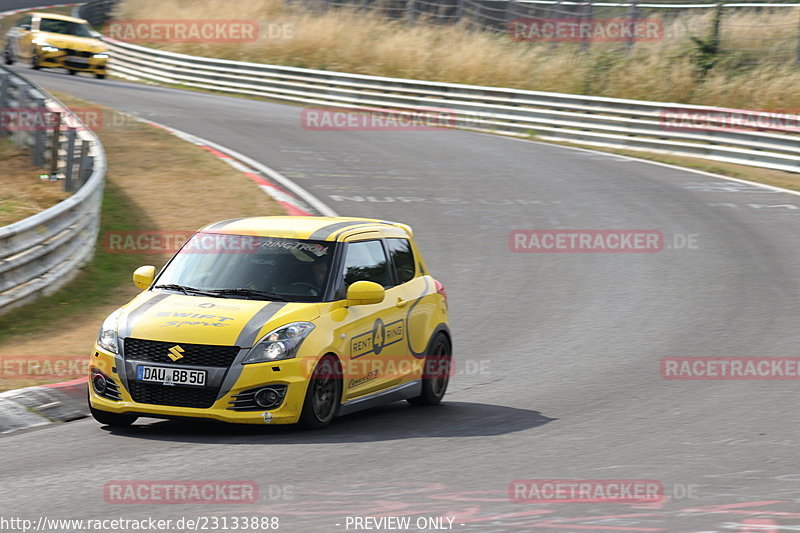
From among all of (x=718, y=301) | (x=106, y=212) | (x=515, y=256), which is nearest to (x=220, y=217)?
(x=106, y=212)

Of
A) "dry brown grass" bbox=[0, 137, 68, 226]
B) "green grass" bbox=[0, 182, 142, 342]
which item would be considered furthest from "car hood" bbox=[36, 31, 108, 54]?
"green grass" bbox=[0, 182, 142, 342]

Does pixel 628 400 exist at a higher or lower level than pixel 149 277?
lower

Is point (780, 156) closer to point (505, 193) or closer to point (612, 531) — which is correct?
point (505, 193)

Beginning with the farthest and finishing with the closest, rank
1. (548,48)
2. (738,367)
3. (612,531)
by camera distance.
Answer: (548,48), (738,367), (612,531)

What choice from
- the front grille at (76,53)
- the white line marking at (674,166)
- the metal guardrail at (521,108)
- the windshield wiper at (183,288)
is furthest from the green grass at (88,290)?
the front grille at (76,53)

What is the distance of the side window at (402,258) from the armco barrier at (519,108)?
1659 centimetres

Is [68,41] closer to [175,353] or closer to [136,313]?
[136,313]

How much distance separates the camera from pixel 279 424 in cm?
849

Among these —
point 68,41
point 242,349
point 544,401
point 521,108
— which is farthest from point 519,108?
point 242,349

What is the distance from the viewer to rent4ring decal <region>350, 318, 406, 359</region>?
9039 mm

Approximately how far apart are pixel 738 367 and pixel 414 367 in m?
3.34

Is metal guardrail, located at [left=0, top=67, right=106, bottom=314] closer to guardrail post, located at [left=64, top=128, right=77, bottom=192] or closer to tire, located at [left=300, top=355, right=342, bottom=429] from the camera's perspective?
guardrail post, located at [left=64, top=128, right=77, bottom=192]

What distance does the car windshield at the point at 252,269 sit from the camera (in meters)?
9.00

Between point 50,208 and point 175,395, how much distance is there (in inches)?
263
